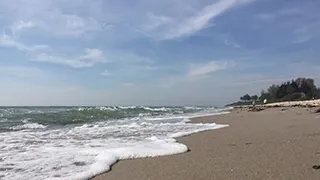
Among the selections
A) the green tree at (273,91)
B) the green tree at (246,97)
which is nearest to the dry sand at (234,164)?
the green tree at (273,91)

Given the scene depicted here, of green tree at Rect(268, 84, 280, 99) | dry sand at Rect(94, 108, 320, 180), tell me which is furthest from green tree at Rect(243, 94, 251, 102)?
dry sand at Rect(94, 108, 320, 180)

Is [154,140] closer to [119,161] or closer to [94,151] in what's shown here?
[94,151]

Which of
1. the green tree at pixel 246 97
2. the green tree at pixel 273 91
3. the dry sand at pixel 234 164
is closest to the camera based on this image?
the dry sand at pixel 234 164

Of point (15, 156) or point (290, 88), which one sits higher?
point (290, 88)

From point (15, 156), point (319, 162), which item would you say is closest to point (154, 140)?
point (15, 156)

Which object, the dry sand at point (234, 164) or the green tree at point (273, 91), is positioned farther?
the green tree at point (273, 91)

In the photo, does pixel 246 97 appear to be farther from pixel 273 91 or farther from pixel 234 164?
pixel 234 164

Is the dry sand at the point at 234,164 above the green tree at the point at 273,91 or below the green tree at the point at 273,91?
below

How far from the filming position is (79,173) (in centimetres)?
523

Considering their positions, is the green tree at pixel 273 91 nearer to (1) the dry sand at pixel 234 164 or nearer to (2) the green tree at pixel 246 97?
(2) the green tree at pixel 246 97

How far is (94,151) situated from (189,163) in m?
2.24

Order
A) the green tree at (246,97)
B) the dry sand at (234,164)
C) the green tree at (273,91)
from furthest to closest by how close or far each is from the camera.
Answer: the green tree at (246,97), the green tree at (273,91), the dry sand at (234,164)

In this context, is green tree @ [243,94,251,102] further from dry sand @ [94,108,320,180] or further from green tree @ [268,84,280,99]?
dry sand @ [94,108,320,180]

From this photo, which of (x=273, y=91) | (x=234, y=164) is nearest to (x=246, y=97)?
(x=273, y=91)
